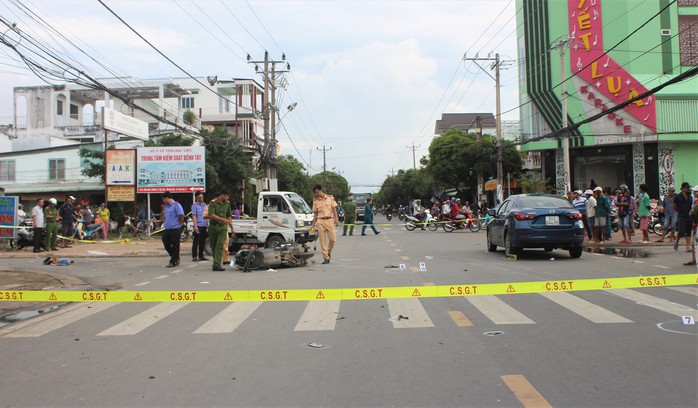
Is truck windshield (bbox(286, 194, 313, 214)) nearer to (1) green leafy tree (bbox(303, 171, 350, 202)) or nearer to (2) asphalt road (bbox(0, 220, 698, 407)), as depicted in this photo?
(2) asphalt road (bbox(0, 220, 698, 407))

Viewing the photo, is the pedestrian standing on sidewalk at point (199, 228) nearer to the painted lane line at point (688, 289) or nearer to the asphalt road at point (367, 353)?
the asphalt road at point (367, 353)

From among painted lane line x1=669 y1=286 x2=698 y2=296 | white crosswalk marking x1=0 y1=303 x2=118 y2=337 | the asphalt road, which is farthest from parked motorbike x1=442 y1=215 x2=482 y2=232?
white crosswalk marking x1=0 y1=303 x2=118 y2=337

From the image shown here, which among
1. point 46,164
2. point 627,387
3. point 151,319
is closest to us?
point 627,387

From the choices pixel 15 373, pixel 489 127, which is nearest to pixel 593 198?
pixel 15 373

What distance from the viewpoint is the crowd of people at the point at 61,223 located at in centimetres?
1752

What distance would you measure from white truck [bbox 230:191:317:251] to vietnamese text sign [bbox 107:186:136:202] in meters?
14.4

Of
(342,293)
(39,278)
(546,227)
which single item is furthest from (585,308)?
(39,278)

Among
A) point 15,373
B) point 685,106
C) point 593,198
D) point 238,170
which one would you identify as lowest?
point 15,373

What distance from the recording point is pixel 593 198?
17.0 m

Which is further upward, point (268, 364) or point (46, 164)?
point (46, 164)

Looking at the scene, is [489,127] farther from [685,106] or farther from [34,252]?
[34,252]

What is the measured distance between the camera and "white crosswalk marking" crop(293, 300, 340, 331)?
6363 mm

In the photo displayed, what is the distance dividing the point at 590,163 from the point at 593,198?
19.8 meters

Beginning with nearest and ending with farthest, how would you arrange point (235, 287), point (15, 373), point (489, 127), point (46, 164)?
point (15, 373) < point (235, 287) < point (46, 164) < point (489, 127)
